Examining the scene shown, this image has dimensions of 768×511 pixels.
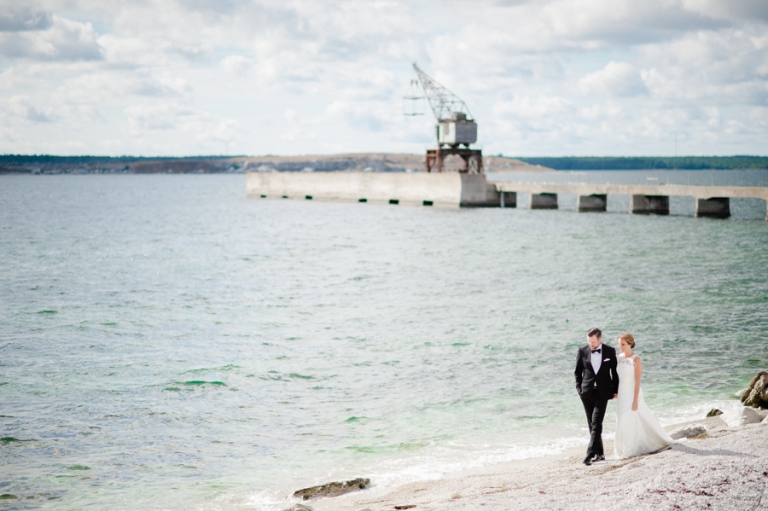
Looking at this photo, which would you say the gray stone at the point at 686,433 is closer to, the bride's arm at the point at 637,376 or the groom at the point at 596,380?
the groom at the point at 596,380

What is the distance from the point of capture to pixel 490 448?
43.3 feet

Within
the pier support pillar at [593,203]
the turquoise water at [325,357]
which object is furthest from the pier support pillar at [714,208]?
the turquoise water at [325,357]

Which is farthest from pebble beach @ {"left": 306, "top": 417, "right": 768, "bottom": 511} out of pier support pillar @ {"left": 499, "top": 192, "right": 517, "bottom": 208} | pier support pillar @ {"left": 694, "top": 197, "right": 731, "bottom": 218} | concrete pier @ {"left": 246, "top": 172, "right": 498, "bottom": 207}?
pier support pillar @ {"left": 499, "top": 192, "right": 517, "bottom": 208}

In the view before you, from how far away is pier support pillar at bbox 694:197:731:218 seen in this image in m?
65.7

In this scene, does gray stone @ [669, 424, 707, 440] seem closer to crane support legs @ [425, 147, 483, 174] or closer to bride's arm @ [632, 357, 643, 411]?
bride's arm @ [632, 357, 643, 411]

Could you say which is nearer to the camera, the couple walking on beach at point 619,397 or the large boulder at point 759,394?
the couple walking on beach at point 619,397

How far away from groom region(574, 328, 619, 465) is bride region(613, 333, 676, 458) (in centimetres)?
13

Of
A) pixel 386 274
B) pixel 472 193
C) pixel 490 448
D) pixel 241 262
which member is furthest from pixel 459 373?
pixel 472 193

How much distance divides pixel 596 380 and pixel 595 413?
0.50 m

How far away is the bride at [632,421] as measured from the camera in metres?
10.1

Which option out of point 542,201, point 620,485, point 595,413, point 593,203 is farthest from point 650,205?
point 620,485

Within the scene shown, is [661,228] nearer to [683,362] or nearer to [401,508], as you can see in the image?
[683,362]

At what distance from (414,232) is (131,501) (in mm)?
51594

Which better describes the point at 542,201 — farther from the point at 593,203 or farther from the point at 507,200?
the point at 593,203
